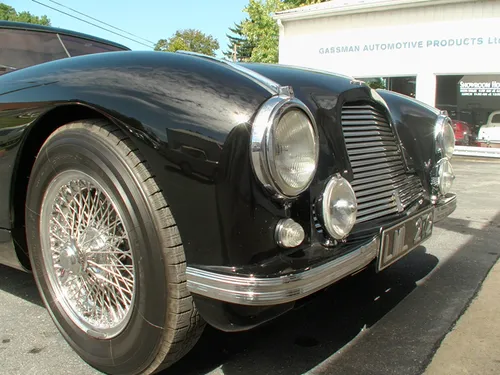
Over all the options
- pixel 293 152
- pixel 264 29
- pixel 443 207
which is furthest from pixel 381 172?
pixel 264 29

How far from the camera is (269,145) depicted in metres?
1.71

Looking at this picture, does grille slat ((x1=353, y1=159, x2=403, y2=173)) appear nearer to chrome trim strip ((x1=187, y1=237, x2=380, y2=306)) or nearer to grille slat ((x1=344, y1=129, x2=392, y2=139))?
grille slat ((x1=344, y1=129, x2=392, y2=139))

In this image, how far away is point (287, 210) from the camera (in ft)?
6.00

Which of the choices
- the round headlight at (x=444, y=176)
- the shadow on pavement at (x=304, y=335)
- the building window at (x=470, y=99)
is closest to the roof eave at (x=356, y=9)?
the building window at (x=470, y=99)

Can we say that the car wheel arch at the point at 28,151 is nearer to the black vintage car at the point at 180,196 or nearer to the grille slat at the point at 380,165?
the black vintage car at the point at 180,196

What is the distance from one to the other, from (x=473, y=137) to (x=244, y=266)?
40.5 feet

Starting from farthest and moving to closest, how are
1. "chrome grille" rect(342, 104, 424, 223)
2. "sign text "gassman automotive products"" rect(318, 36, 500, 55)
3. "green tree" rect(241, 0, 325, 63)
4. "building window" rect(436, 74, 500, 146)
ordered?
"green tree" rect(241, 0, 325, 63), "building window" rect(436, 74, 500, 146), "sign text "gassman automotive products"" rect(318, 36, 500, 55), "chrome grille" rect(342, 104, 424, 223)

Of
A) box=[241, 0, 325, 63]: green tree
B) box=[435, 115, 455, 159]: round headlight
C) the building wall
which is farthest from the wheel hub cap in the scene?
box=[241, 0, 325, 63]: green tree

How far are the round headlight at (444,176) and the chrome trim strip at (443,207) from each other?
54 mm

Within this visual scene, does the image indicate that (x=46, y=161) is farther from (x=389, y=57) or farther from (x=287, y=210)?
(x=389, y=57)

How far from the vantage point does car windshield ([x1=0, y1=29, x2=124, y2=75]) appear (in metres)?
3.44

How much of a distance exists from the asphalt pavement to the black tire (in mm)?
276

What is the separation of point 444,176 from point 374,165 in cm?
72

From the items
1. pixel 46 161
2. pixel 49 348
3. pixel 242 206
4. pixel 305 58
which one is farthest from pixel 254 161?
pixel 305 58
